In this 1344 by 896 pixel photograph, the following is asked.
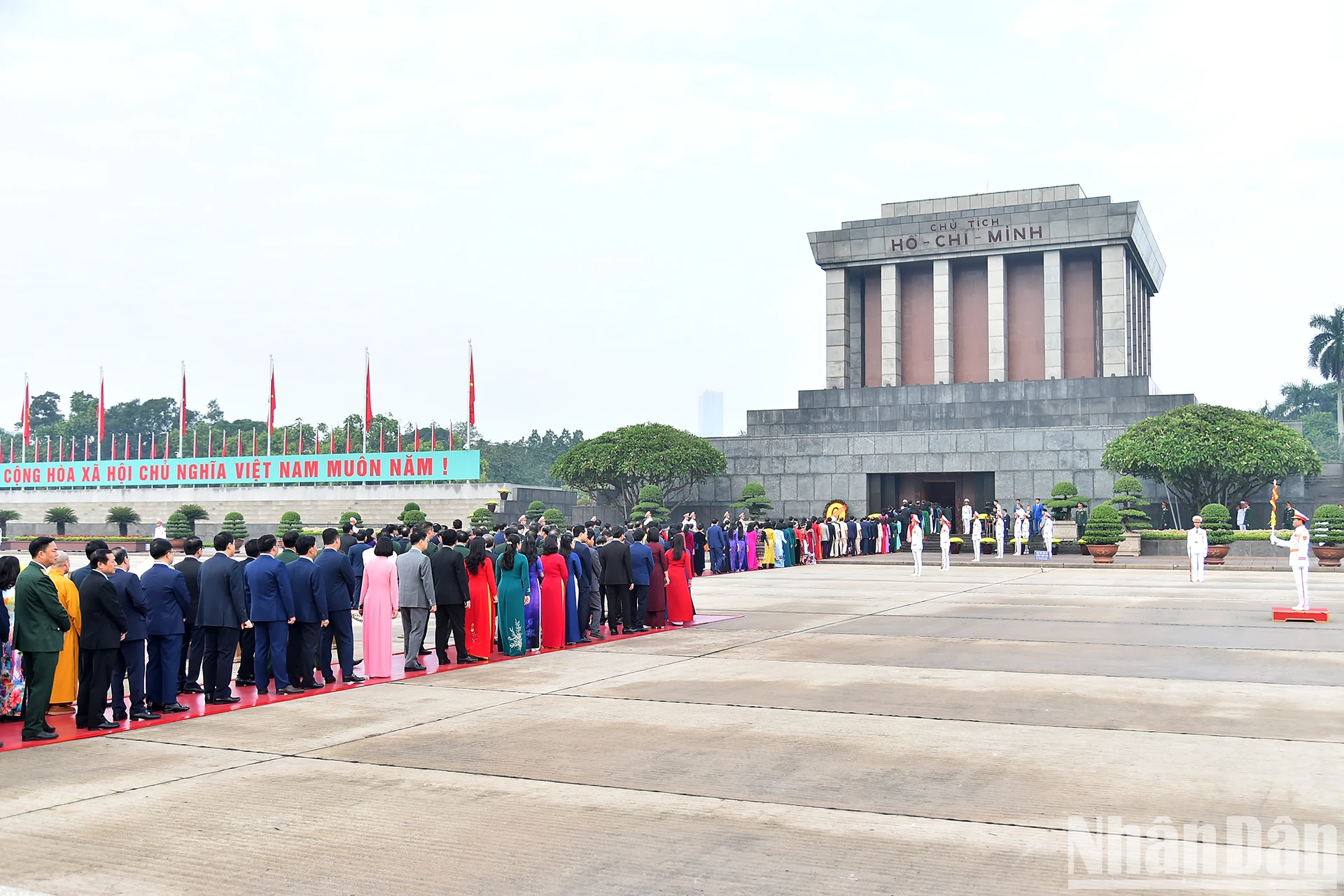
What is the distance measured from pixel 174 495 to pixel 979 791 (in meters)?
59.3

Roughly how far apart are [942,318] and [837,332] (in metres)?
5.29

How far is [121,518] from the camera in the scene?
181ft

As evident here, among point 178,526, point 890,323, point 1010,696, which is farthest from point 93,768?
point 890,323

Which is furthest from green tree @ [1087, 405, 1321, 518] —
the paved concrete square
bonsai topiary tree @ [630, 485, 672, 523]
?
the paved concrete square

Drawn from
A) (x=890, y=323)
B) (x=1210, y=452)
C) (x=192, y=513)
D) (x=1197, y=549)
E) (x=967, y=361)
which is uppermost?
(x=890, y=323)

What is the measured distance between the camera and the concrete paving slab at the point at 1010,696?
9.68 m

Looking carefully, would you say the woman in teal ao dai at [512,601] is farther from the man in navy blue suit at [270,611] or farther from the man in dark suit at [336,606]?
the man in navy blue suit at [270,611]

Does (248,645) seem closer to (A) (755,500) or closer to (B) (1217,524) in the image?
(B) (1217,524)

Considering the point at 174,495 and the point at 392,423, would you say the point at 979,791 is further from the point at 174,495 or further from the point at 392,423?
the point at 392,423

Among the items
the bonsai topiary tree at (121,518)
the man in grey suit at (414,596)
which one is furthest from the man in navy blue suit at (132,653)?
the bonsai topiary tree at (121,518)

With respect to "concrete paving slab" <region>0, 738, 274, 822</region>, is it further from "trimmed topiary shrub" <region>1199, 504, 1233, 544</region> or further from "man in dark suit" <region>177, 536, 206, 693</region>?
"trimmed topiary shrub" <region>1199, 504, 1233, 544</region>

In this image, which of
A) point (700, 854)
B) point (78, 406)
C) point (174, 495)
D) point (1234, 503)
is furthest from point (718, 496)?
point (78, 406)

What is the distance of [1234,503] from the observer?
1639 inches

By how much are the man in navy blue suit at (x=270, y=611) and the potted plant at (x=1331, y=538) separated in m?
30.2
